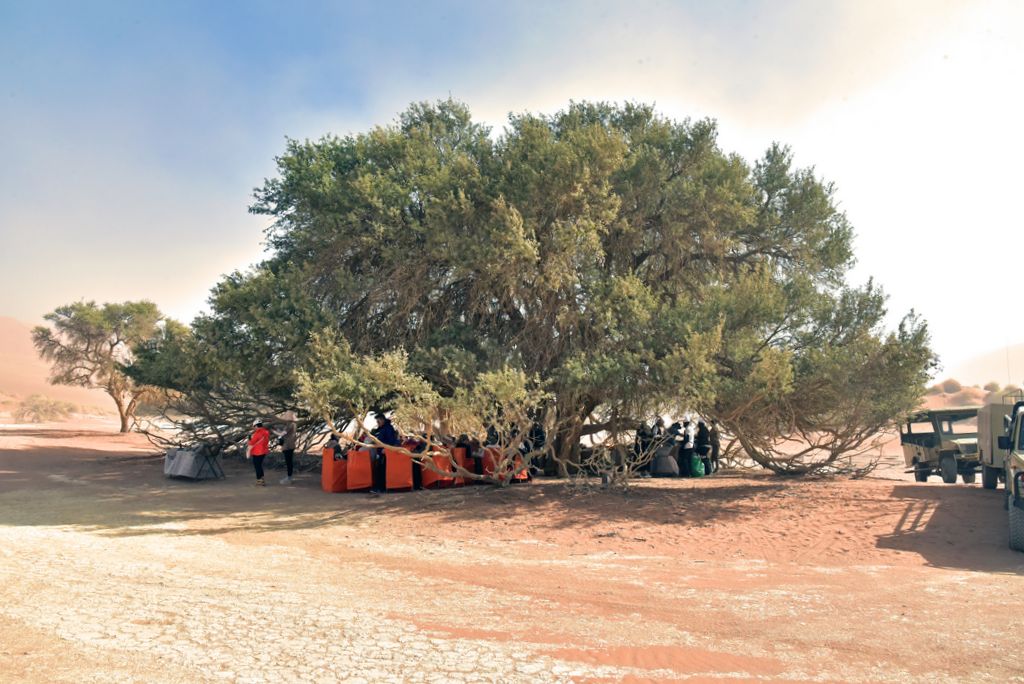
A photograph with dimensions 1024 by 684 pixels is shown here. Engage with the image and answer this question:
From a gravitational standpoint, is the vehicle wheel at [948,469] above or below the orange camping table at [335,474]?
below

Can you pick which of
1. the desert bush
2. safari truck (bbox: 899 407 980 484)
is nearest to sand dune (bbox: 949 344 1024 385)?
the desert bush

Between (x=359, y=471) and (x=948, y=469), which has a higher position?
(x=359, y=471)

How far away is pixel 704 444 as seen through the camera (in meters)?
20.0

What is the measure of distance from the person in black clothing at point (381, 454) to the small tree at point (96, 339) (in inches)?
1087

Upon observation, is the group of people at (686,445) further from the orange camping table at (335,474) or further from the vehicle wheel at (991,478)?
the orange camping table at (335,474)

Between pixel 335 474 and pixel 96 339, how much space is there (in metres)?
29.8

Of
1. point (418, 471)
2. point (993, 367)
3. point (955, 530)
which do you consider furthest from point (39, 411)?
point (993, 367)

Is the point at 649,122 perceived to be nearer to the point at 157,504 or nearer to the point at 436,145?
the point at 436,145

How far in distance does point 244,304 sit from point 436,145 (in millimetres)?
6476

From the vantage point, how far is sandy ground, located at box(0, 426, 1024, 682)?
5.34 m

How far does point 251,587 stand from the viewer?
772 centimetres

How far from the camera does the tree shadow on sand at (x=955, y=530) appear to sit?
403 inches

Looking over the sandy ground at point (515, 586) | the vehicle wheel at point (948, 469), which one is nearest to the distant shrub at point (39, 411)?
the sandy ground at point (515, 586)

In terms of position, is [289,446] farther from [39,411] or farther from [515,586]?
[39,411]
